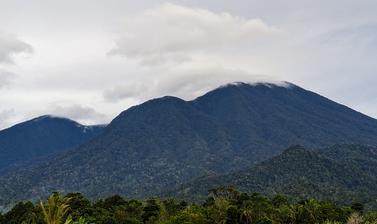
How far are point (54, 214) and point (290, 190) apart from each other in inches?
6662

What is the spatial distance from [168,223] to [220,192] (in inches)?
1401

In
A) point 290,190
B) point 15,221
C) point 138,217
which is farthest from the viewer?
point 290,190

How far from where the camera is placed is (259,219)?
7938 cm

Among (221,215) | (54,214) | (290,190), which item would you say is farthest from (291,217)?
(290,190)

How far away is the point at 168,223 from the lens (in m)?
80.6

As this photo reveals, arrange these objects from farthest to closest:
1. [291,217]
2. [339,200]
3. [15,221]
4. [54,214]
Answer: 1. [339,200]
2. [15,221]
3. [291,217]
4. [54,214]

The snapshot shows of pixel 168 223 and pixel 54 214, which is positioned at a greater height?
pixel 54 214

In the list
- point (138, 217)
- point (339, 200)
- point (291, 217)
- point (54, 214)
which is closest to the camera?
point (54, 214)

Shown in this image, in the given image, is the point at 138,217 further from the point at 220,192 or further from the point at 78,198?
the point at 220,192

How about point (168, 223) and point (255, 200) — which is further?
point (255, 200)

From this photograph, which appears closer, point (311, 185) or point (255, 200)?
point (255, 200)

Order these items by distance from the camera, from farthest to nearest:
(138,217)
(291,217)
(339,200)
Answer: (339,200) < (138,217) < (291,217)

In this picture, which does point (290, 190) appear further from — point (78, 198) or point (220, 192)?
point (78, 198)

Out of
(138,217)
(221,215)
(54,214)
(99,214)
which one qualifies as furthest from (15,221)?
(54,214)
